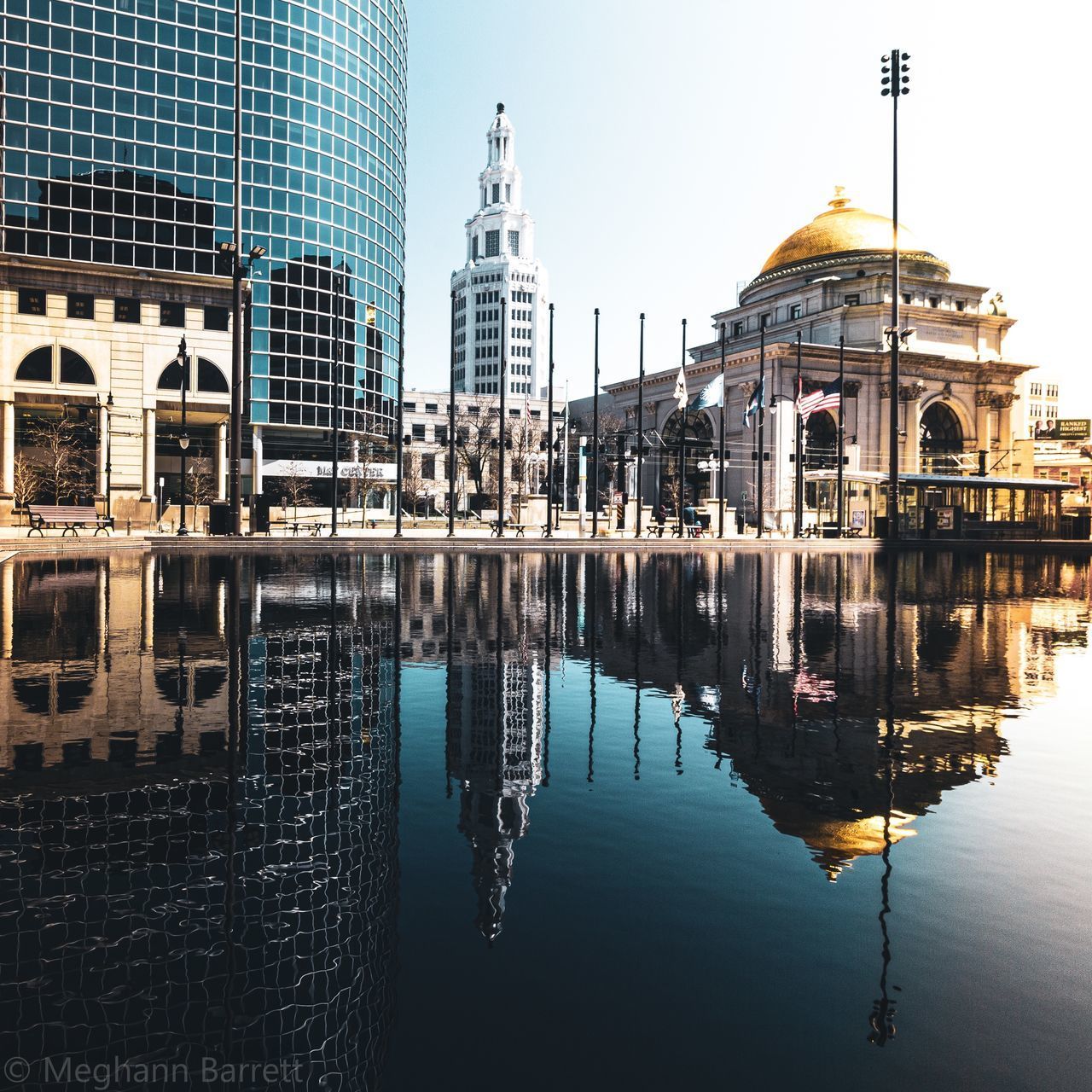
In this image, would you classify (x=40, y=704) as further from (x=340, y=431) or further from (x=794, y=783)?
(x=340, y=431)


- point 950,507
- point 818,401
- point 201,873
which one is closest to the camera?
point 201,873

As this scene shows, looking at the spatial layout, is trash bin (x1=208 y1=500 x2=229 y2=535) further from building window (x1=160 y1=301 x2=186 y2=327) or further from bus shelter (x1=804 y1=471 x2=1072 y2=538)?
bus shelter (x1=804 y1=471 x2=1072 y2=538)

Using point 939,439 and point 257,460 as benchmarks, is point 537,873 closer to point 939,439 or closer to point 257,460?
point 257,460

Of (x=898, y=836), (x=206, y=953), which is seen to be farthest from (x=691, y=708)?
(x=206, y=953)

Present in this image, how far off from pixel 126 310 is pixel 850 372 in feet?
193

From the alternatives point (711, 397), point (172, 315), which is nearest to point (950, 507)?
point (711, 397)

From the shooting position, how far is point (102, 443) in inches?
2031

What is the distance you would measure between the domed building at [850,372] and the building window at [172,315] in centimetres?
3996

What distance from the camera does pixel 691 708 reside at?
8.09m

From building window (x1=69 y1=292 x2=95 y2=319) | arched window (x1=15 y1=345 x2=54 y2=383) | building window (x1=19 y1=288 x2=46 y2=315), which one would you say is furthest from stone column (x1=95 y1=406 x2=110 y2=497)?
building window (x1=19 y1=288 x2=46 y2=315)

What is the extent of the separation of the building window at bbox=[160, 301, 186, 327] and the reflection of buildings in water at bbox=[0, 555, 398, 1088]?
164 feet

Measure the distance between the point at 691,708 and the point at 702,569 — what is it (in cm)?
2138

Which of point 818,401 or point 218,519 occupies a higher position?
point 818,401

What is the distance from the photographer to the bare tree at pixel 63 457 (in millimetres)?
50281
